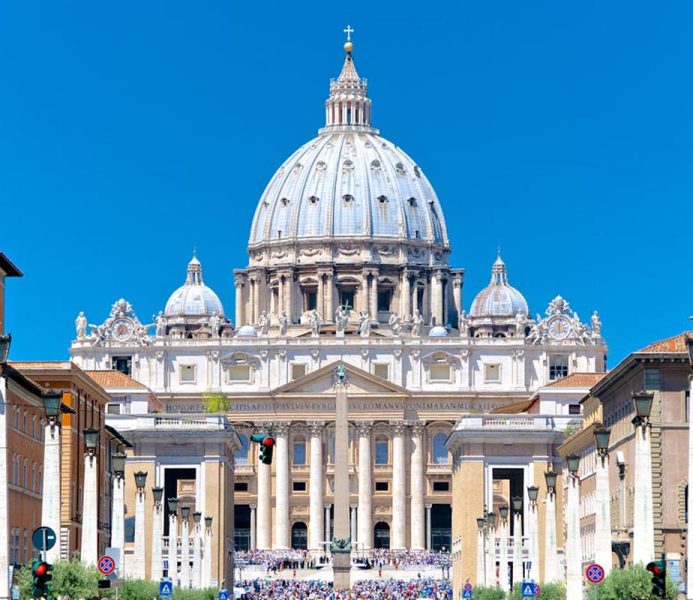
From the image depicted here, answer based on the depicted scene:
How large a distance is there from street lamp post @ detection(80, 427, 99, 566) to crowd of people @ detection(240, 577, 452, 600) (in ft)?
180

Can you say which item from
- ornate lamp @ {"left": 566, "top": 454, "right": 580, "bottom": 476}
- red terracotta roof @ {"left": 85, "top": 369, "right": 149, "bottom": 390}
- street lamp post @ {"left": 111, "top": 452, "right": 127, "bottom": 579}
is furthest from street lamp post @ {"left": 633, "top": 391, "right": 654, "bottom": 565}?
red terracotta roof @ {"left": 85, "top": 369, "right": 149, "bottom": 390}

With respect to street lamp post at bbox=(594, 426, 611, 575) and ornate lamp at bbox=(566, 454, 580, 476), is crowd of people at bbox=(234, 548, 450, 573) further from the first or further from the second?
street lamp post at bbox=(594, 426, 611, 575)

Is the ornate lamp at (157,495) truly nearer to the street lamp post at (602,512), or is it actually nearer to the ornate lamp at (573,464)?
the ornate lamp at (573,464)

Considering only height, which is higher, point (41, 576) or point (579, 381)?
point (579, 381)

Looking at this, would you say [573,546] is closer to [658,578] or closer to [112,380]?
[658,578]

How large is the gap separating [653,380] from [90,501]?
26889 mm

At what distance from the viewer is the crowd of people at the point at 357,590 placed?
143m

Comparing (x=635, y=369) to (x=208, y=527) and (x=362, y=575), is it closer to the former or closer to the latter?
(x=208, y=527)

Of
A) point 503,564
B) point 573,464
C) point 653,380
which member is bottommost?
point 503,564

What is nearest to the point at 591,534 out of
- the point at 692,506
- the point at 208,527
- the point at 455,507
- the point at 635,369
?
the point at 635,369

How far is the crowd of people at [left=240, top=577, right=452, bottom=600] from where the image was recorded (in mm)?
142750

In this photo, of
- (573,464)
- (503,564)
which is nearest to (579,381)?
(503,564)

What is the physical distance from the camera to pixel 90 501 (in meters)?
78.6

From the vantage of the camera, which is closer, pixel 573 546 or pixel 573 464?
pixel 573 546
